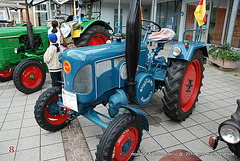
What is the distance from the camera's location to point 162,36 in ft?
10.5

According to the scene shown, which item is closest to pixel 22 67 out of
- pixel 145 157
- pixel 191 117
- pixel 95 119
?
pixel 95 119

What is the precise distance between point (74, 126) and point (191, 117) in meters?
2.03

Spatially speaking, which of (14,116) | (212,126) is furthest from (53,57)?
(212,126)

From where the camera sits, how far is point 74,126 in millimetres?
2986

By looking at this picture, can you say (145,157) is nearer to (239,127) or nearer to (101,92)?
(101,92)

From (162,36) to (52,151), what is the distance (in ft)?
8.07

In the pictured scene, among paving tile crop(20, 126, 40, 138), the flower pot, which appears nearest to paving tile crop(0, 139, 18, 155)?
paving tile crop(20, 126, 40, 138)

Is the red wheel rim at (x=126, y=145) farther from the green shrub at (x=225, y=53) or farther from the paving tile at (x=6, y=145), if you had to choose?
the green shrub at (x=225, y=53)

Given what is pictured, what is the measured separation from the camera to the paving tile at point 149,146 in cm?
244

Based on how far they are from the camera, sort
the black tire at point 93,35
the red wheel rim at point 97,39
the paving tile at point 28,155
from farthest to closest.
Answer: the red wheel rim at point 97,39
the black tire at point 93,35
the paving tile at point 28,155

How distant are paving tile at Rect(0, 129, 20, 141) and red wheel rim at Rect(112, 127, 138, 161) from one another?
5.45ft

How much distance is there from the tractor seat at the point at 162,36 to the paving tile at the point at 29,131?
2379mm

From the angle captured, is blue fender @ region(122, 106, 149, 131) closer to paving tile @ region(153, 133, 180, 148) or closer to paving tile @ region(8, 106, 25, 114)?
paving tile @ region(153, 133, 180, 148)

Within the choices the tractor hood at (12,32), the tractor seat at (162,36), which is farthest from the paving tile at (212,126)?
the tractor hood at (12,32)
